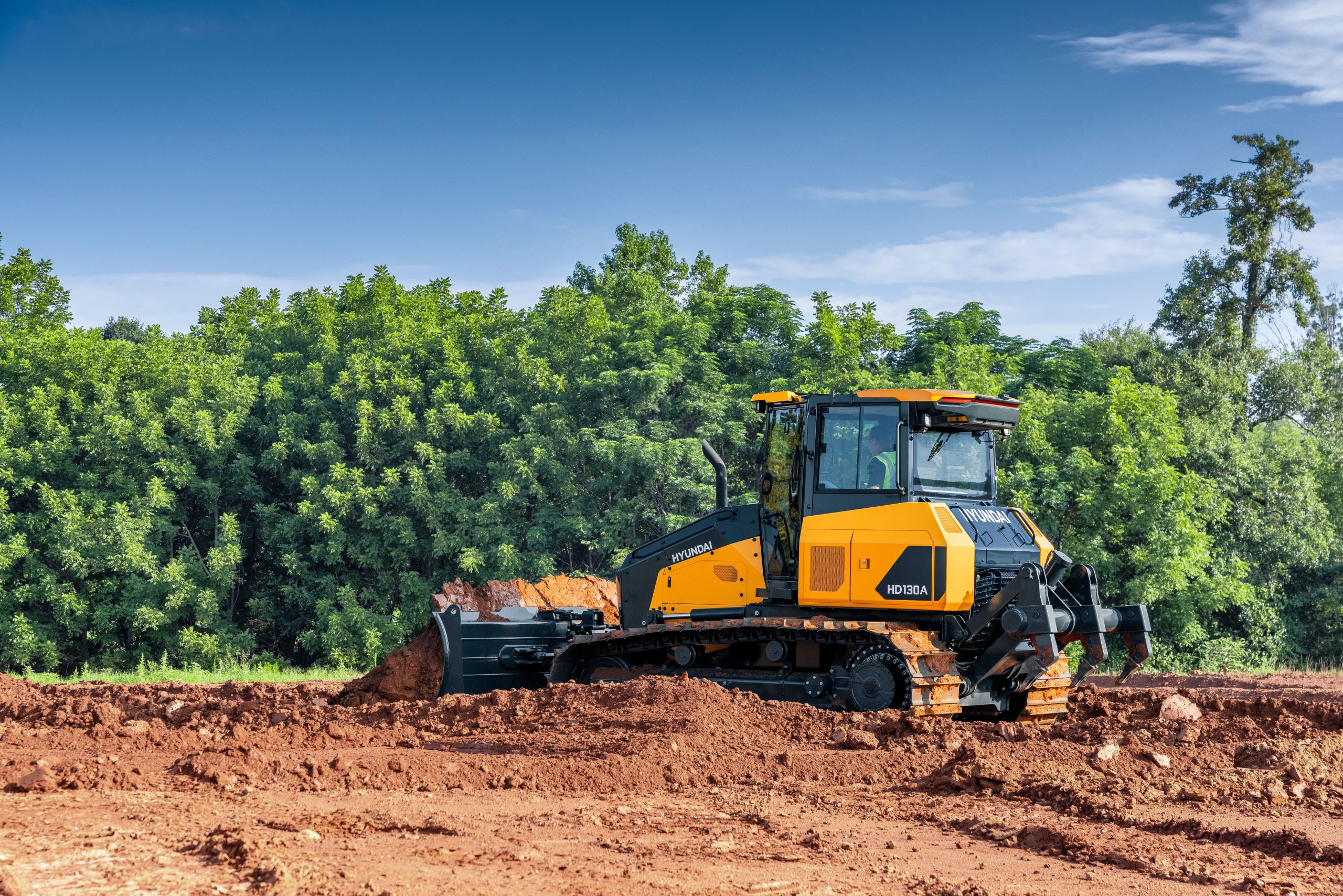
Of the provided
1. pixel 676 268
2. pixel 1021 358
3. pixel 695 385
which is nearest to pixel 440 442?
pixel 695 385

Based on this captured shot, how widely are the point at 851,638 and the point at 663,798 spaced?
2987 mm

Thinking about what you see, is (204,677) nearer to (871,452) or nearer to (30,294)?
(871,452)

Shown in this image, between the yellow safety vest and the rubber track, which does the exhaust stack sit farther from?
the yellow safety vest

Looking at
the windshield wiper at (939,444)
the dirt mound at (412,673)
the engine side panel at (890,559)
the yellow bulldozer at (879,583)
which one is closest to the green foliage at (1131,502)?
the yellow bulldozer at (879,583)

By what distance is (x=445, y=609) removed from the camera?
13.8 m

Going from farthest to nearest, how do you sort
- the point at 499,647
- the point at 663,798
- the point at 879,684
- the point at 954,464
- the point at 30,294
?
the point at 30,294 < the point at 499,647 < the point at 954,464 < the point at 879,684 < the point at 663,798

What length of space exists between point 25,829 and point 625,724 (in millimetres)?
4447

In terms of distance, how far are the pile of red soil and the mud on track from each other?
1.26 meters

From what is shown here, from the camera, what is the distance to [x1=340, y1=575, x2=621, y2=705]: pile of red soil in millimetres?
13109

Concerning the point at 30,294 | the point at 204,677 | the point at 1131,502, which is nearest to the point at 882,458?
the point at 204,677

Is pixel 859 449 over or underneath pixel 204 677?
over

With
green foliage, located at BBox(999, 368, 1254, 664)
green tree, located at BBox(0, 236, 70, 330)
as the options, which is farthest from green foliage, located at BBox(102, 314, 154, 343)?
green foliage, located at BBox(999, 368, 1254, 664)

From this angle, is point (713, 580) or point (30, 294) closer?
point (713, 580)

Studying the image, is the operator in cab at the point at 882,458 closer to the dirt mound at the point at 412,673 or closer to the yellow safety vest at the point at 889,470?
the yellow safety vest at the point at 889,470
